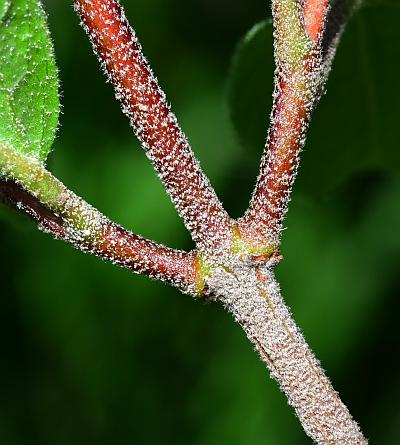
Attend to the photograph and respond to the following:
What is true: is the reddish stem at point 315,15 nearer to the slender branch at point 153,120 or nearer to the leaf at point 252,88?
the slender branch at point 153,120

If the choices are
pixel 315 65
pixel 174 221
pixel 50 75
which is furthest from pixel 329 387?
pixel 174 221

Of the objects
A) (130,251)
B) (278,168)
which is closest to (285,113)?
(278,168)

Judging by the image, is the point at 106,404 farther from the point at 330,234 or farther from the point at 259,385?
the point at 330,234

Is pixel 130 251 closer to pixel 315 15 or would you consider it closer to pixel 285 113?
pixel 285 113

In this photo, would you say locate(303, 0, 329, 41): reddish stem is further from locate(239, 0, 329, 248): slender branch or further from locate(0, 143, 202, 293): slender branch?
locate(0, 143, 202, 293): slender branch

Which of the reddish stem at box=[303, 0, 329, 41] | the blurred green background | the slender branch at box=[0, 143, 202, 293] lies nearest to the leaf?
the reddish stem at box=[303, 0, 329, 41]

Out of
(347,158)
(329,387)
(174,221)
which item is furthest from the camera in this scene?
(174,221)
